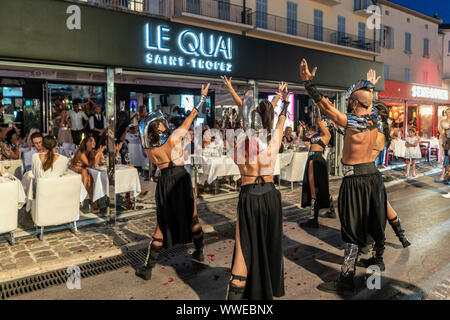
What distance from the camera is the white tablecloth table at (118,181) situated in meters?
7.06

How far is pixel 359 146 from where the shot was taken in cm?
427

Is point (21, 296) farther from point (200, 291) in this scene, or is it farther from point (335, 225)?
point (335, 225)

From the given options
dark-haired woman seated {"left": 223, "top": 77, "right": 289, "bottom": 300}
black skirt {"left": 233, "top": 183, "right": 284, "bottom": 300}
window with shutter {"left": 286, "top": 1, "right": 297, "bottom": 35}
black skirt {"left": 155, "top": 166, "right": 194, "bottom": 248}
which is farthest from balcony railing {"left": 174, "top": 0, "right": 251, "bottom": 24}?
black skirt {"left": 233, "top": 183, "right": 284, "bottom": 300}

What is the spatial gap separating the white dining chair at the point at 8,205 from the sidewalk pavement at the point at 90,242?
1.20ft

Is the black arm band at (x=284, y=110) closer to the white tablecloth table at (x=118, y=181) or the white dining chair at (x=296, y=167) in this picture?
the white tablecloth table at (x=118, y=181)

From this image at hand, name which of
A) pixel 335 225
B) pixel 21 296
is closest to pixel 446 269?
pixel 335 225

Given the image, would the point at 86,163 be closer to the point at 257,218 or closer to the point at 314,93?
the point at 257,218

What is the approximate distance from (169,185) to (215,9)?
16.7m

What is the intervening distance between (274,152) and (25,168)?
23.8 feet

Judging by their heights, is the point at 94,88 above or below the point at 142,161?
above

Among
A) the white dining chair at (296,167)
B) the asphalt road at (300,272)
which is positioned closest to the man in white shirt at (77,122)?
the white dining chair at (296,167)

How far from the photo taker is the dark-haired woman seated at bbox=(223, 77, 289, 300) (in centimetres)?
336

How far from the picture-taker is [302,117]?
21.3 metres

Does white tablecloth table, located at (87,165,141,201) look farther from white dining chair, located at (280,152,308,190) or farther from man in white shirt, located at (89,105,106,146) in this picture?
man in white shirt, located at (89,105,106,146)
